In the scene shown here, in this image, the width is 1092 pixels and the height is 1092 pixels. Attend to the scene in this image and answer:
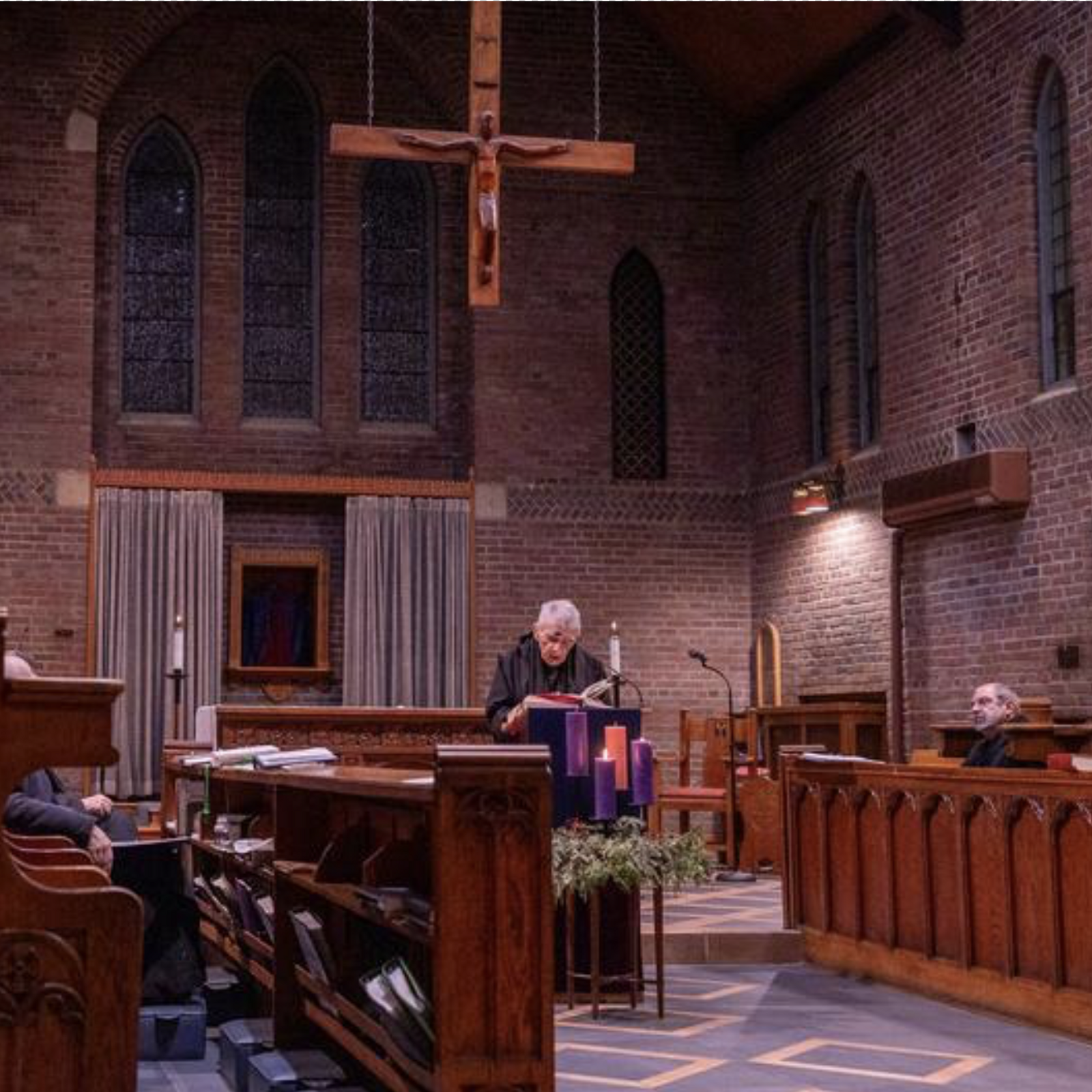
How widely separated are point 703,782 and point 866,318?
3.93m

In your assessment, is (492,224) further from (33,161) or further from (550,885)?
(550,885)

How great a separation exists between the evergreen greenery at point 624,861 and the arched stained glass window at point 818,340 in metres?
8.49

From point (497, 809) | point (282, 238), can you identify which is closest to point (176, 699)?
point (282, 238)

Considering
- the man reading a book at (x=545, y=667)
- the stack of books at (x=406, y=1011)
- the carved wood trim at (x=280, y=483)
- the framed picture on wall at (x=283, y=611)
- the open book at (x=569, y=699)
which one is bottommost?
the stack of books at (x=406, y=1011)

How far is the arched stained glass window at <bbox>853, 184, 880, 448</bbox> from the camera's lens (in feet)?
47.8

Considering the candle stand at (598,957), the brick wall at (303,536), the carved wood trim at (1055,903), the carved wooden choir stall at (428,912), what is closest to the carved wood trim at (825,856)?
the candle stand at (598,957)

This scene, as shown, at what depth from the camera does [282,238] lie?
1631cm

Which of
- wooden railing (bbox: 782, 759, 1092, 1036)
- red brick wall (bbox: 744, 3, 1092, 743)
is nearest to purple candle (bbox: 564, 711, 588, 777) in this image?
wooden railing (bbox: 782, 759, 1092, 1036)

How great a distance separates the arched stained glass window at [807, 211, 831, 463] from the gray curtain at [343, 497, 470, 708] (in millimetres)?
3115

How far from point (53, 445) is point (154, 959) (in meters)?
→ 8.73

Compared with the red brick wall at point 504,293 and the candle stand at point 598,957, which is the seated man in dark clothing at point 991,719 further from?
the red brick wall at point 504,293

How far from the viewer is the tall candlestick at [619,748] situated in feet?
23.4

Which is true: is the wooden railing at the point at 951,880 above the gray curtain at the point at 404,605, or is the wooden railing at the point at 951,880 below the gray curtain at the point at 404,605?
below

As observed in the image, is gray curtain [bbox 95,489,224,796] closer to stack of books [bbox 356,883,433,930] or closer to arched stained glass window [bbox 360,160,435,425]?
arched stained glass window [bbox 360,160,435,425]
